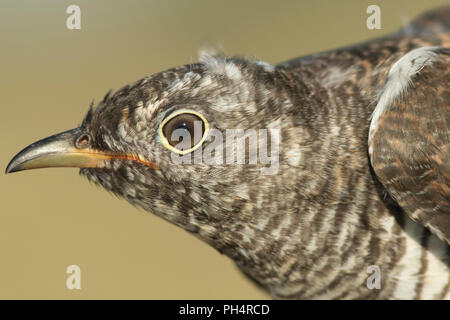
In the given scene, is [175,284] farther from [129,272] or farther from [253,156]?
[253,156]

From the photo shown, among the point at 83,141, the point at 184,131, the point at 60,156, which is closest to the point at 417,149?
the point at 184,131

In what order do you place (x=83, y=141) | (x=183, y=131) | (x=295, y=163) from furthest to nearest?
(x=83, y=141)
(x=295, y=163)
(x=183, y=131)

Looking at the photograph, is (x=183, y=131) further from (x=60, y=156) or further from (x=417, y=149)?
Result: (x=417, y=149)

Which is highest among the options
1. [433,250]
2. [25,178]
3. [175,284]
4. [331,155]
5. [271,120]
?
[25,178]

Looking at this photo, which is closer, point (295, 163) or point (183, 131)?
point (183, 131)

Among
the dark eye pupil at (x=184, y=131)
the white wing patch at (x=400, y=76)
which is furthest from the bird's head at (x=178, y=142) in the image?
the white wing patch at (x=400, y=76)

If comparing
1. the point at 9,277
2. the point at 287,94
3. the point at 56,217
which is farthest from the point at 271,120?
the point at 56,217
